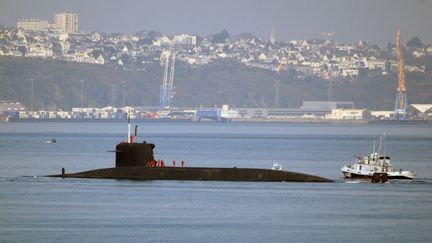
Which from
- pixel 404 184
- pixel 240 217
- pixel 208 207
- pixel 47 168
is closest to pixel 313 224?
pixel 240 217

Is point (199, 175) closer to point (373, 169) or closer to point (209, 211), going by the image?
point (373, 169)

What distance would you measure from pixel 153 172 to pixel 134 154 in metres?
1.38

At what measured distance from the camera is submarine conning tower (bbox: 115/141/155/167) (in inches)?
2100

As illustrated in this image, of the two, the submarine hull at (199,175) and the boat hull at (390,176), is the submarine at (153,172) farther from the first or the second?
the boat hull at (390,176)

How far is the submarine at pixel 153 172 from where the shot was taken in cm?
5350

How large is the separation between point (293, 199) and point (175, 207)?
567 centimetres

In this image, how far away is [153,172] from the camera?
54250mm

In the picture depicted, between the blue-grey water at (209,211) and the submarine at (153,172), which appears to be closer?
the blue-grey water at (209,211)

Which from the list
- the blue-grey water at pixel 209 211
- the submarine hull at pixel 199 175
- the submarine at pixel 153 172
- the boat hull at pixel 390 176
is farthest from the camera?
the boat hull at pixel 390 176

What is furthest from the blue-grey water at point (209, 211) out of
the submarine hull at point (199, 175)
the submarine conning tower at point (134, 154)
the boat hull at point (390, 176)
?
the submarine conning tower at point (134, 154)

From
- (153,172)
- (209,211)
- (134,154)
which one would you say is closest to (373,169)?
(153,172)

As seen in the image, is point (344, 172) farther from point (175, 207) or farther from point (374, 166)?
point (175, 207)

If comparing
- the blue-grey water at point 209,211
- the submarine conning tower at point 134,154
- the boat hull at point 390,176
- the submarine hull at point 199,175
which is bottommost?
the blue-grey water at point 209,211

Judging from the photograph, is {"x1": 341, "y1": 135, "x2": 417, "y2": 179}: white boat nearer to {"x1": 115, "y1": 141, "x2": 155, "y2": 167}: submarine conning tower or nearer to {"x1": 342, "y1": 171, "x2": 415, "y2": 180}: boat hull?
{"x1": 342, "y1": 171, "x2": 415, "y2": 180}: boat hull
